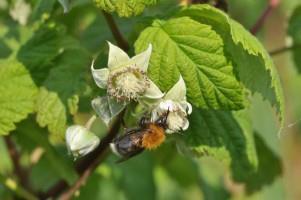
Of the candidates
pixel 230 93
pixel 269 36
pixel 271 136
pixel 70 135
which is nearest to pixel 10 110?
pixel 70 135

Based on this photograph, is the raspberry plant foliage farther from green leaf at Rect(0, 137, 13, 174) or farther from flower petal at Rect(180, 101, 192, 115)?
green leaf at Rect(0, 137, 13, 174)

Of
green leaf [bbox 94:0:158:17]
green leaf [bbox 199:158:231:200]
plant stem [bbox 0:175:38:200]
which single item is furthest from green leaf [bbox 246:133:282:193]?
green leaf [bbox 94:0:158:17]

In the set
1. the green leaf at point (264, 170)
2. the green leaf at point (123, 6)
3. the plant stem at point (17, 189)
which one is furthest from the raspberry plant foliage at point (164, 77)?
the green leaf at point (264, 170)

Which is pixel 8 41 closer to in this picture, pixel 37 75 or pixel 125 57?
pixel 37 75

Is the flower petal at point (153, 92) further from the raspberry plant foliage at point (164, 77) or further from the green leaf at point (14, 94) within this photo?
the green leaf at point (14, 94)

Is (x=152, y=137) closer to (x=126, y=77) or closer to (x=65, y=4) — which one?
(x=126, y=77)

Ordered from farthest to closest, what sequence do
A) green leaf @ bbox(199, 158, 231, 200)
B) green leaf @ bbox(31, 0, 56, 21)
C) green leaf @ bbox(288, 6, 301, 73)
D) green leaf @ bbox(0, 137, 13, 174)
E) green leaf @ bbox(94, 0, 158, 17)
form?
green leaf @ bbox(0, 137, 13, 174), green leaf @ bbox(199, 158, 231, 200), green leaf @ bbox(288, 6, 301, 73), green leaf @ bbox(31, 0, 56, 21), green leaf @ bbox(94, 0, 158, 17)
